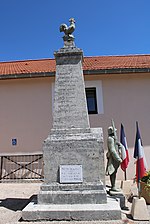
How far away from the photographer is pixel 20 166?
359 inches

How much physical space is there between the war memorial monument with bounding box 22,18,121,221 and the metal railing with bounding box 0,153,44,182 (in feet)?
16.6

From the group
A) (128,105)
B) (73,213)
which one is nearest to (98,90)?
(128,105)

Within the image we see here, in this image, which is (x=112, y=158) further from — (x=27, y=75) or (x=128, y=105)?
(x=27, y=75)

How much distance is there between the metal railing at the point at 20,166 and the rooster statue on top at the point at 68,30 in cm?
569

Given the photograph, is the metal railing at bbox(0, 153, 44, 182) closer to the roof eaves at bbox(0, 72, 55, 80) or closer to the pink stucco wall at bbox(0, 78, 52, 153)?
the pink stucco wall at bbox(0, 78, 52, 153)

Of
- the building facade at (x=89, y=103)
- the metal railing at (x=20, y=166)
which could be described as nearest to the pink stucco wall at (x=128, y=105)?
the building facade at (x=89, y=103)

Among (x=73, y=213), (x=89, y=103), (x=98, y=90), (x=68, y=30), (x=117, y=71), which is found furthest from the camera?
(x=89, y=103)

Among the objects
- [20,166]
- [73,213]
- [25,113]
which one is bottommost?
[73,213]

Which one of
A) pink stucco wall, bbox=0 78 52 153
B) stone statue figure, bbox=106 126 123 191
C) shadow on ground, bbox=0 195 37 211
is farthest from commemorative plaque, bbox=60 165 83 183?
pink stucco wall, bbox=0 78 52 153

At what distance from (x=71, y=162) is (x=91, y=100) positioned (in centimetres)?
569

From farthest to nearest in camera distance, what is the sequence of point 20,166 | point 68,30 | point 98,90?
point 98,90
point 20,166
point 68,30

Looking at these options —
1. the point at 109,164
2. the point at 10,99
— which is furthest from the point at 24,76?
the point at 109,164

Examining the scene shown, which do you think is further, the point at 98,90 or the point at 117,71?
the point at 98,90

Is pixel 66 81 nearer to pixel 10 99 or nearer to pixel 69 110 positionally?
pixel 69 110
